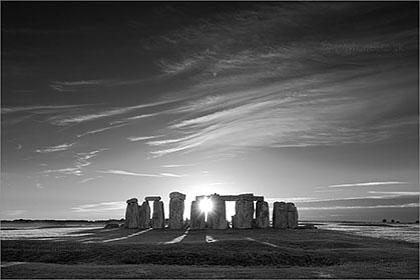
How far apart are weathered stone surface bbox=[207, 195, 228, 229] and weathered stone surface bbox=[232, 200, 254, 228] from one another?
1.33 meters

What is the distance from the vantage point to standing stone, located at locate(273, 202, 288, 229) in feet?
164

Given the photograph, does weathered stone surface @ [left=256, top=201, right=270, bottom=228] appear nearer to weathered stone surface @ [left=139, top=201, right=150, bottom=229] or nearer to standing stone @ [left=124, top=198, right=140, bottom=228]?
weathered stone surface @ [left=139, top=201, right=150, bottom=229]

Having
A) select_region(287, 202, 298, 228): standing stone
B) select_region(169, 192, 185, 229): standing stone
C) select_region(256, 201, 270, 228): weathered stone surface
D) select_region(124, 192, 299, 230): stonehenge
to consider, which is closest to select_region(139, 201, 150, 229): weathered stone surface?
select_region(124, 192, 299, 230): stonehenge

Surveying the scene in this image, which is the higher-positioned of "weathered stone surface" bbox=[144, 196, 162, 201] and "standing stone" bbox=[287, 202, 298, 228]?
"weathered stone surface" bbox=[144, 196, 162, 201]

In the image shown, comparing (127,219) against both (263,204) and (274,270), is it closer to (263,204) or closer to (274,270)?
(263,204)

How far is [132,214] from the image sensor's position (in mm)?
53344

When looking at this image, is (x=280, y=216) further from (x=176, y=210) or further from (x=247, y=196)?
(x=176, y=210)

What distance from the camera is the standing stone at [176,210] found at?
50.0 meters

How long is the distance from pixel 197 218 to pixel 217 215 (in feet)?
8.19

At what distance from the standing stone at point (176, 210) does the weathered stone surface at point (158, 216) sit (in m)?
1.79

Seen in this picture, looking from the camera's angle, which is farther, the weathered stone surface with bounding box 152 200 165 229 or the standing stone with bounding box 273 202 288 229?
the weathered stone surface with bounding box 152 200 165 229

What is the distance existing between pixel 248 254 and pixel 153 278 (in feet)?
27.3

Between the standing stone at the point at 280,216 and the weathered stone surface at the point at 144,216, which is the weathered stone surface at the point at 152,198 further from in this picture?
the standing stone at the point at 280,216

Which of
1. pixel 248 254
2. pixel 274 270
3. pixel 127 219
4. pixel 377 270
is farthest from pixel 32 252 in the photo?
pixel 127 219
